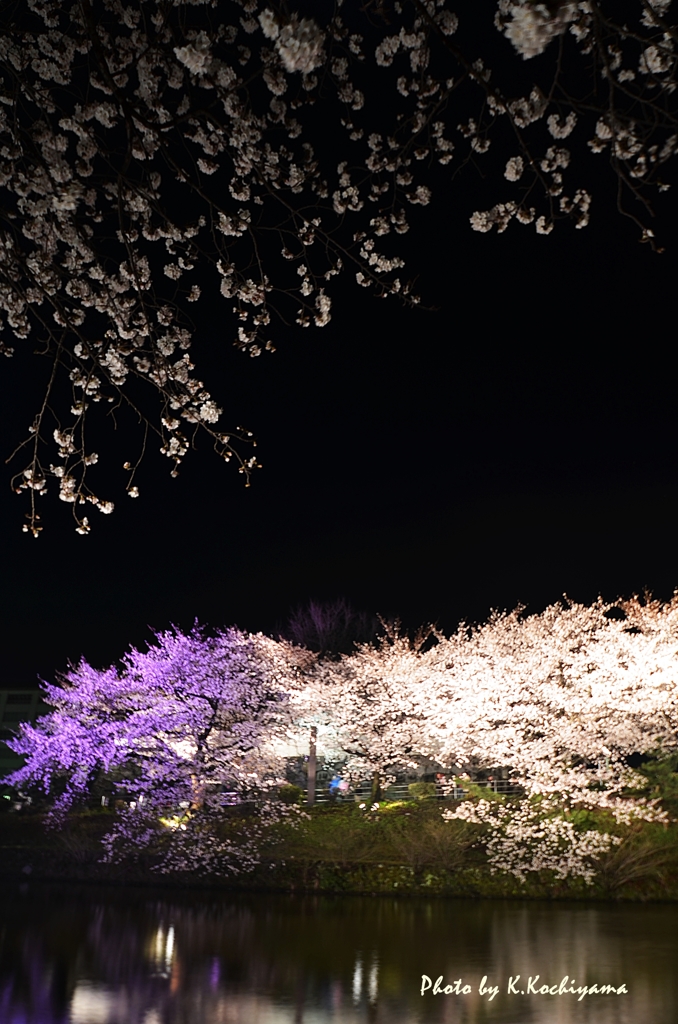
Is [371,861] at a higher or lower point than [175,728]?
lower

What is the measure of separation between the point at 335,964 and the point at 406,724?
12747mm

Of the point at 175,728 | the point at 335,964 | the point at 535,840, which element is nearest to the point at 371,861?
the point at 535,840

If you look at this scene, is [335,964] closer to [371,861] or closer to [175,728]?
[371,861]

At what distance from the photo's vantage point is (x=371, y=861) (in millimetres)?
17438

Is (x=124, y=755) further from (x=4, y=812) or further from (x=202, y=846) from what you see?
(x=4, y=812)

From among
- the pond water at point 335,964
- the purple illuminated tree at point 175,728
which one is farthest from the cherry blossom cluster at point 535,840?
the purple illuminated tree at point 175,728

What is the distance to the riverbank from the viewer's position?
50.2 feet

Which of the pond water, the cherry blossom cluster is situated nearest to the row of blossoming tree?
the cherry blossom cluster

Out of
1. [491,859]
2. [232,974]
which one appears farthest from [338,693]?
[232,974]

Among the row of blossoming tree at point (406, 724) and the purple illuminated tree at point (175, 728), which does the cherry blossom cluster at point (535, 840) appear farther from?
the purple illuminated tree at point (175, 728)

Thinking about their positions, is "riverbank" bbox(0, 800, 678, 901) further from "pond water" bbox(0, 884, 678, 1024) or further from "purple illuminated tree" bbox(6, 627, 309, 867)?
"pond water" bbox(0, 884, 678, 1024)

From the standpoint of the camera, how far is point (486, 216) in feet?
17.4

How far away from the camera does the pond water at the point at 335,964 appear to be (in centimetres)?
616

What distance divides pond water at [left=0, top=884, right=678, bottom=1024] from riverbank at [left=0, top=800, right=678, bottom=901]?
52.3 inches
